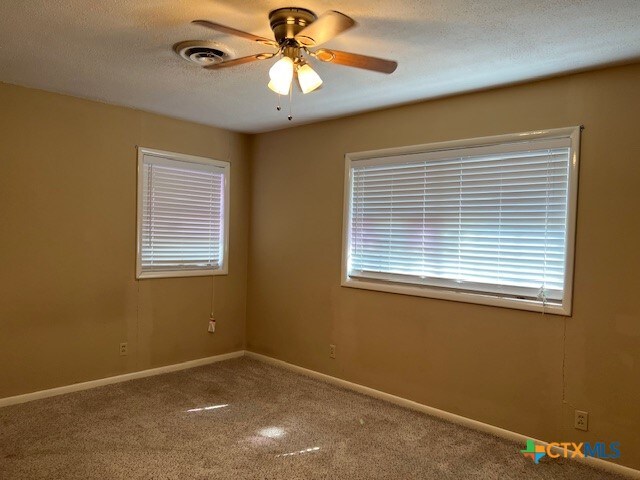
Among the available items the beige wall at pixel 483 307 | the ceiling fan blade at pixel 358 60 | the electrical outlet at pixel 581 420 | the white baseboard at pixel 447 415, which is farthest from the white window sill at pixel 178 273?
the electrical outlet at pixel 581 420

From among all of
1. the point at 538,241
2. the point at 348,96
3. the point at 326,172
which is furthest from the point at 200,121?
the point at 538,241

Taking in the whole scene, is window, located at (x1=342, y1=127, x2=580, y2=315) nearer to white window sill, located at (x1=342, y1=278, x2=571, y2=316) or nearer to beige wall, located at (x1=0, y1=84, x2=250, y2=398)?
white window sill, located at (x1=342, y1=278, x2=571, y2=316)

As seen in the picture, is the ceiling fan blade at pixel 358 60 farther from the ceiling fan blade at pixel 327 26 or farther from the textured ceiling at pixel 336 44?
the textured ceiling at pixel 336 44

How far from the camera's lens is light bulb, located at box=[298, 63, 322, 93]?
221cm

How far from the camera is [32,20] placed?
2287mm

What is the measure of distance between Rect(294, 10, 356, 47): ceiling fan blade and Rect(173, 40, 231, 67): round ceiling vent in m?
0.65

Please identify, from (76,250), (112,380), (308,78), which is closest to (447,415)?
(308,78)

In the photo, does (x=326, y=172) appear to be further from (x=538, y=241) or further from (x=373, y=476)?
(x=373, y=476)

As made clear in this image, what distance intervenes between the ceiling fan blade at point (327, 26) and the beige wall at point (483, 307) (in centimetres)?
168

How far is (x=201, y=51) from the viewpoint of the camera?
2607mm

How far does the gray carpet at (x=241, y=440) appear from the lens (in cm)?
260

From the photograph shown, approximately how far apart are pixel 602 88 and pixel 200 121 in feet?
→ 11.0

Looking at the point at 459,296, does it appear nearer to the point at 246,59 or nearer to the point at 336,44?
the point at 336,44

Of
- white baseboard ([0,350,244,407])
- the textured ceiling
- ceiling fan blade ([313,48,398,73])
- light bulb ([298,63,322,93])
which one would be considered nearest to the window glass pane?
the textured ceiling
